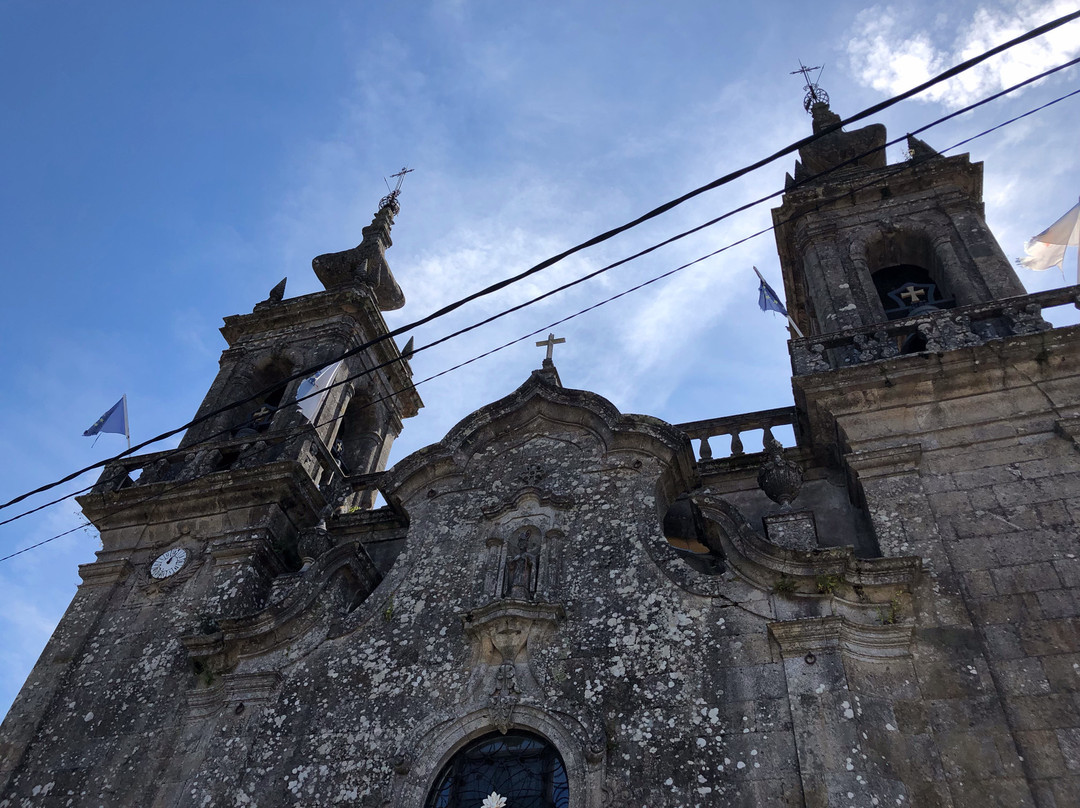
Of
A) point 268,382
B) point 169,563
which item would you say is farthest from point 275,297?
point 169,563

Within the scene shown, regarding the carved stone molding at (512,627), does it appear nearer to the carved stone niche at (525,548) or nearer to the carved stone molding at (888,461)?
the carved stone niche at (525,548)

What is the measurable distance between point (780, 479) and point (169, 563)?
6.80m

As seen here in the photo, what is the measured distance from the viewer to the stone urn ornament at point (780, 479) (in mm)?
9344

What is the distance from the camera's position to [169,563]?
11.2 meters

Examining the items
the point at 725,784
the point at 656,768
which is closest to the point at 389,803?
the point at 656,768

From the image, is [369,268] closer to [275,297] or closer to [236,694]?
[275,297]

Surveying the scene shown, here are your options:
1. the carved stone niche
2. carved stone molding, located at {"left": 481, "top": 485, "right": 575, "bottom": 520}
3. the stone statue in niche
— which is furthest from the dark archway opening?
the stone statue in niche

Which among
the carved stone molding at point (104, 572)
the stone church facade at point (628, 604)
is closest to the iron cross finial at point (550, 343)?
the stone church facade at point (628, 604)

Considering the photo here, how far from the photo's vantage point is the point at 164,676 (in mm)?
9789

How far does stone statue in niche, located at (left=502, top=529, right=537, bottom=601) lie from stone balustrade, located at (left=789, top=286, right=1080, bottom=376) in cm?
345

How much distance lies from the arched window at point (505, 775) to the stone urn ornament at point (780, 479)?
10.6 feet

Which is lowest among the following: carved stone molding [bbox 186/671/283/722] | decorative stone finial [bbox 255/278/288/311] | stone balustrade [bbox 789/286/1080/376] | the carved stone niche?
carved stone molding [bbox 186/671/283/722]

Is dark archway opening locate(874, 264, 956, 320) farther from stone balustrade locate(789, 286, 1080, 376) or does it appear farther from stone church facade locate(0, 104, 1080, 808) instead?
stone balustrade locate(789, 286, 1080, 376)

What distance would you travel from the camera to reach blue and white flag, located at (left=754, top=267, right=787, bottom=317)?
13539 millimetres
